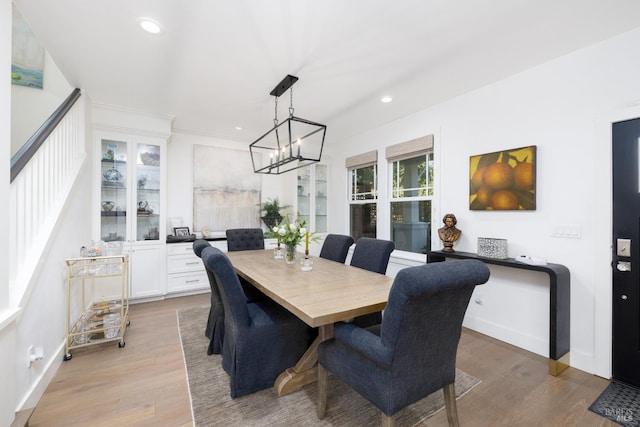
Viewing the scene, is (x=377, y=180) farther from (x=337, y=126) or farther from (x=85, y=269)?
(x=85, y=269)

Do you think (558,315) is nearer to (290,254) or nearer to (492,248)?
(492,248)

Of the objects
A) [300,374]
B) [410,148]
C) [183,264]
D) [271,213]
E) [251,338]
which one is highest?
[410,148]

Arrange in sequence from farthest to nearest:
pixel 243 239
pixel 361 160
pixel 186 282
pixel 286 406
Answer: pixel 361 160 < pixel 186 282 < pixel 243 239 < pixel 286 406

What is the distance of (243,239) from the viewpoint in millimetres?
3969

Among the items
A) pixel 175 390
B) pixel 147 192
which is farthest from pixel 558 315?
pixel 147 192

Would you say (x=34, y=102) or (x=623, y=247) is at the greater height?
(x=34, y=102)

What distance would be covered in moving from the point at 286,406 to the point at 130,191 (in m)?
3.44

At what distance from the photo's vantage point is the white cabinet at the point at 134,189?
3545 mm

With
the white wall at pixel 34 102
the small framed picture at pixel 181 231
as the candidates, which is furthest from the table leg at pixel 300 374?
the white wall at pixel 34 102

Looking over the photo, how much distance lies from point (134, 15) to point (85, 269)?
7.43 feet

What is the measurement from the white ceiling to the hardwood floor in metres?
2.63

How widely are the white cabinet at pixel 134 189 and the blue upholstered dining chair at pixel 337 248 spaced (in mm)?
2387

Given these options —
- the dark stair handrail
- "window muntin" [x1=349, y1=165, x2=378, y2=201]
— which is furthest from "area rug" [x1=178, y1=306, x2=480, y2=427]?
"window muntin" [x1=349, y1=165, x2=378, y2=201]

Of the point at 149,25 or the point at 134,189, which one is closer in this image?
the point at 149,25
